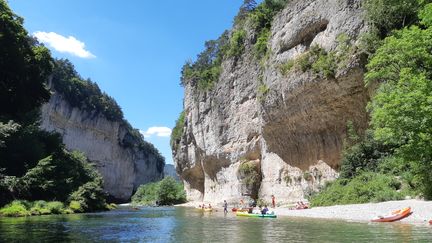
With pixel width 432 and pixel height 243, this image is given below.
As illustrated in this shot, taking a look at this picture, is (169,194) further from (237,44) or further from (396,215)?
(396,215)

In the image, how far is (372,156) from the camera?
29797 mm

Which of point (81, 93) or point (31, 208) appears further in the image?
point (81, 93)

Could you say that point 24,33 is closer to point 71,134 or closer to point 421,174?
point 421,174

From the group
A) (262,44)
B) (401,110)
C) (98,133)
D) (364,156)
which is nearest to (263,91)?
(262,44)

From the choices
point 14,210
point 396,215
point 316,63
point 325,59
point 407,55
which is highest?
point 325,59

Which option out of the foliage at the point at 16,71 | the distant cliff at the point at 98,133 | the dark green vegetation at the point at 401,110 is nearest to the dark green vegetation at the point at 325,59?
the dark green vegetation at the point at 401,110

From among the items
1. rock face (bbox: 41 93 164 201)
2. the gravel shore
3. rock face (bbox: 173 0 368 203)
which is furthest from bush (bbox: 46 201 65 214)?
rock face (bbox: 41 93 164 201)

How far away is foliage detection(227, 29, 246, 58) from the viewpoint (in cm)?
5172

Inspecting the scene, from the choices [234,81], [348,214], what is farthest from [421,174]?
[234,81]

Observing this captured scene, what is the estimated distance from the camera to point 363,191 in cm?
2627

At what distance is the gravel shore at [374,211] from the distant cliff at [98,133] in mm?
57058

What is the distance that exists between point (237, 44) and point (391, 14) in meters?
26.1

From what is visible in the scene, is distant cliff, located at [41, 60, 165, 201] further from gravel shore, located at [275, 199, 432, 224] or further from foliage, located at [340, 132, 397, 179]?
gravel shore, located at [275, 199, 432, 224]

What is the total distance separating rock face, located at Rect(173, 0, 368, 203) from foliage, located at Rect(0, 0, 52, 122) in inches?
869
